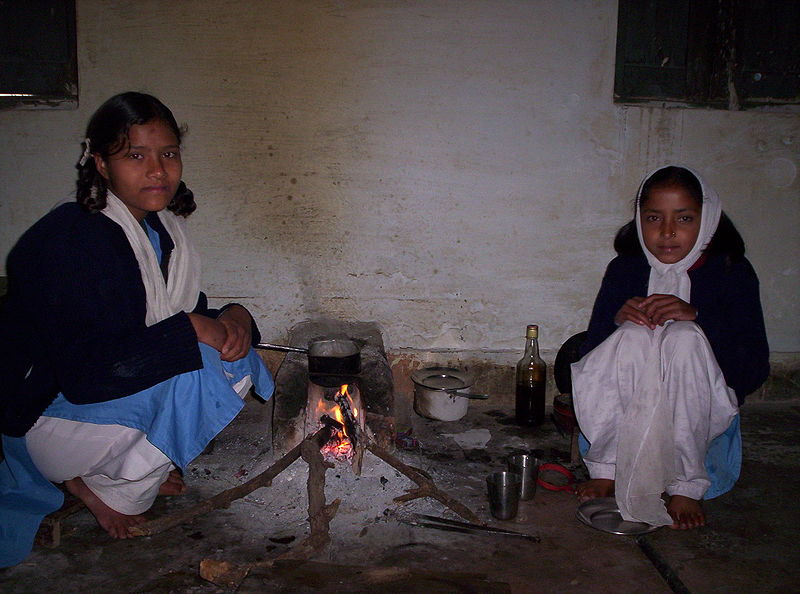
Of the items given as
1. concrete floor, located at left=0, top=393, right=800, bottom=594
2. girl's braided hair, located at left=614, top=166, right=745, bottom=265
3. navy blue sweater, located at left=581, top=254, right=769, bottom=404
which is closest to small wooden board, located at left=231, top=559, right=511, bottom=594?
concrete floor, located at left=0, top=393, right=800, bottom=594

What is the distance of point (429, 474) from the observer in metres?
A: 3.38

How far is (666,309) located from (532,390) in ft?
4.41

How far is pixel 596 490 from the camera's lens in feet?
10.1

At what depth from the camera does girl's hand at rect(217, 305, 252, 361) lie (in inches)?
112

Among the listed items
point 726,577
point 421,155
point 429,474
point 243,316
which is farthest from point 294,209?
point 726,577

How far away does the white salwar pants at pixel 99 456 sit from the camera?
2529mm

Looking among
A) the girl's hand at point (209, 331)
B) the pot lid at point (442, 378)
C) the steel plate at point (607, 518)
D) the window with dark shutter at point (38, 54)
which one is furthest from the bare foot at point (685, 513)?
the window with dark shutter at point (38, 54)

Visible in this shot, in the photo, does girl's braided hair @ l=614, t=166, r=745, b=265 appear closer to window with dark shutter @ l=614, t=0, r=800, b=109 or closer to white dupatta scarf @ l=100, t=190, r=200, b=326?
window with dark shutter @ l=614, t=0, r=800, b=109

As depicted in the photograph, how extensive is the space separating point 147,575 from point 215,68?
3.07 meters

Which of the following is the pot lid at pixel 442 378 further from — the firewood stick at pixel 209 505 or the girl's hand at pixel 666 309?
the girl's hand at pixel 666 309

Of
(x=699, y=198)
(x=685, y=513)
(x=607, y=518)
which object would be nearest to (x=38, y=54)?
(x=699, y=198)

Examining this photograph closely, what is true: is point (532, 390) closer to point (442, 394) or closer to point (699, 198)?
point (442, 394)

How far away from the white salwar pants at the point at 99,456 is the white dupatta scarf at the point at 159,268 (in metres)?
0.50

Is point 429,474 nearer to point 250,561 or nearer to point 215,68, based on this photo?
point 250,561
